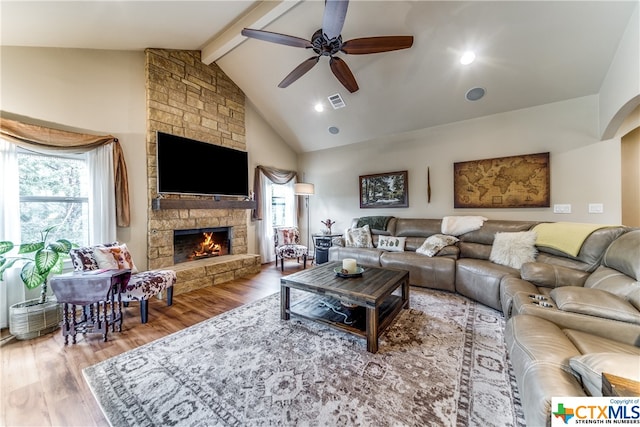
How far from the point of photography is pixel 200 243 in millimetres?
4336

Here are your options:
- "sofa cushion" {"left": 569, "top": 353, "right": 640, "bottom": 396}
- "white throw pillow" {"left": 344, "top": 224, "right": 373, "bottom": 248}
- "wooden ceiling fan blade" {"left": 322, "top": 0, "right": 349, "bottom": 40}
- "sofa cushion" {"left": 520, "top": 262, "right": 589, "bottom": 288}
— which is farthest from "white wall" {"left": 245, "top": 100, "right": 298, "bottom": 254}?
"sofa cushion" {"left": 569, "top": 353, "right": 640, "bottom": 396}

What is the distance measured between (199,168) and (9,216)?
2.11m

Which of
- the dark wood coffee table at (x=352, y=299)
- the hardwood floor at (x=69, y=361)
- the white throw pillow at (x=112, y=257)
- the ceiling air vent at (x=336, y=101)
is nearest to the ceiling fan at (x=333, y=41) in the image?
the ceiling air vent at (x=336, y=101)

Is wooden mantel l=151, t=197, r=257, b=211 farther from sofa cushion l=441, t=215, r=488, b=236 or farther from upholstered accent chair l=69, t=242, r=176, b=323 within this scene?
sofa cushion l=441, t=215, r=488, b=236

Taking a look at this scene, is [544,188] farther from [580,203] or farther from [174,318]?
[174,318]

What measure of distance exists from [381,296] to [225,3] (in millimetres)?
3760

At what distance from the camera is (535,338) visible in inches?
51.4

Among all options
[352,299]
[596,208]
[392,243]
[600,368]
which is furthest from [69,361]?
[596,208]

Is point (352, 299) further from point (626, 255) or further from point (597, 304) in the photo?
point (626, 255)

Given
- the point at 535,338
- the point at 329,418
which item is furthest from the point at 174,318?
the point at 535,338

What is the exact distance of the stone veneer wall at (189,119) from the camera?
11.6ft

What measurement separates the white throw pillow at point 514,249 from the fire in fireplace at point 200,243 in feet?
14.5

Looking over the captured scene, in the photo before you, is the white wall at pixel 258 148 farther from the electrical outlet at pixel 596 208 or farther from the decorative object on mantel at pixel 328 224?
the electrical outlet at pixel 596 208

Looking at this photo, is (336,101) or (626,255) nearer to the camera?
(626,255)
